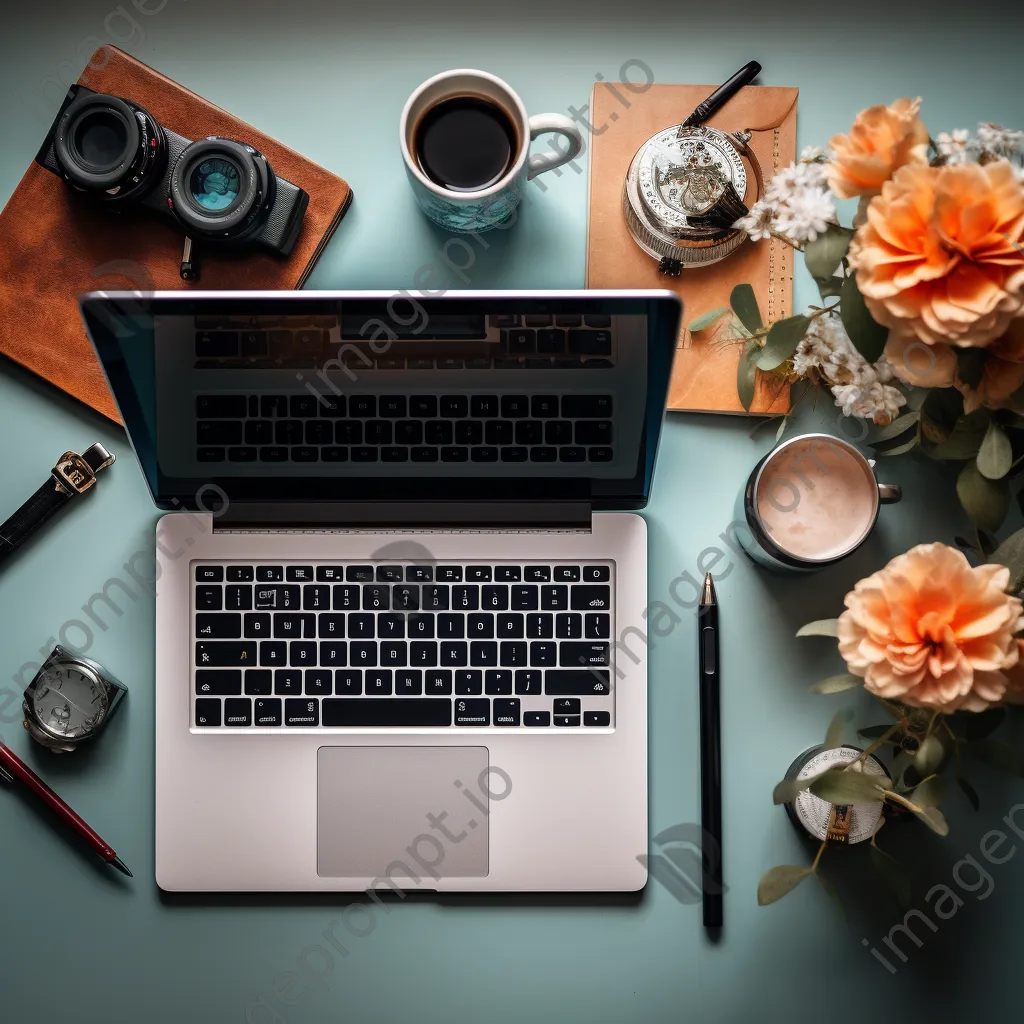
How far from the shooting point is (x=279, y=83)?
0.85 m

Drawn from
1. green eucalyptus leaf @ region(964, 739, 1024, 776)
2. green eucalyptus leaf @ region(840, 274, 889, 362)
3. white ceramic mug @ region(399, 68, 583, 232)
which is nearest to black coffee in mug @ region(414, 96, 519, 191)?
white ceramic mug @ region(399, 68, 583, 232)

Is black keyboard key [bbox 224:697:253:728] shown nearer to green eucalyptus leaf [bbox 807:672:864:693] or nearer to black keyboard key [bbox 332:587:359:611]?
black keyboard key [bbox 332:587:359:611]

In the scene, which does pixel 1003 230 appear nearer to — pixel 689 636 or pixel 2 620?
pixel 689 636

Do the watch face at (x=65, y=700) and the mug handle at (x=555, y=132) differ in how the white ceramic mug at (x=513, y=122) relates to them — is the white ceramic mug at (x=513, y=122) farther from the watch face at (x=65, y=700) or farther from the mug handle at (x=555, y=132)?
the watch face at (x=65, y=700)

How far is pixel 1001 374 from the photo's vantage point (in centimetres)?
61

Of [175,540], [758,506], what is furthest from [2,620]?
[758,506]

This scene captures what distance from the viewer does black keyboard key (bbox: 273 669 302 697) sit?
0.80m

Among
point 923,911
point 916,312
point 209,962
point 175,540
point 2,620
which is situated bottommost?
point 209,962

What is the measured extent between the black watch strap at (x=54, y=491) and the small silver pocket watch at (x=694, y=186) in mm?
588

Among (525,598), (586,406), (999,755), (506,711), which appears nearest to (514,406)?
(586,406)

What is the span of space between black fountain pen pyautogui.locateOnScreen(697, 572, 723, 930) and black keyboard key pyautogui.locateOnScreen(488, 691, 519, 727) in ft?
0.62

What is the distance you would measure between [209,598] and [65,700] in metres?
0.19

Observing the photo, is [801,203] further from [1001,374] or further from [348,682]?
[348,682]

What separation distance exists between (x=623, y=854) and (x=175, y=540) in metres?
0.52
